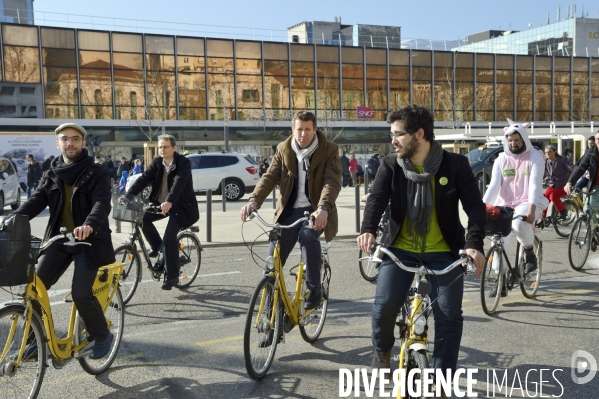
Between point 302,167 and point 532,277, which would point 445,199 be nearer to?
point 302,167

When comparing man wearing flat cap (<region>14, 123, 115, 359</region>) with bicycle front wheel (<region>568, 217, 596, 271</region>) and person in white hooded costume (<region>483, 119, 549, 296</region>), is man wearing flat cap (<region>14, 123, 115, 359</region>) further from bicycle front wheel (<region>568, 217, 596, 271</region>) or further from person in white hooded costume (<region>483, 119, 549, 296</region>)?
bicycle front wheel (<region>568, 217, 596, 271</region>)

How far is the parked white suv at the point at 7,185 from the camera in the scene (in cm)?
1797

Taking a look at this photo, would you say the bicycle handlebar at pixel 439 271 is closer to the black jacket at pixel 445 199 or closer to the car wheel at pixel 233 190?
the black jacket at pixel 445 199

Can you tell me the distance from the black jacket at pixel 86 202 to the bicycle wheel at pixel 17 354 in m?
0.63

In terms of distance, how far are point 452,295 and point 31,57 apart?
133 ft

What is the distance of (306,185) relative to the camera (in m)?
5.23

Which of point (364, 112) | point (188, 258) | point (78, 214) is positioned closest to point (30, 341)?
point (78, 214)

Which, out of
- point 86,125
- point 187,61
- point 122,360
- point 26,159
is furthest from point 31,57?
point 122,360

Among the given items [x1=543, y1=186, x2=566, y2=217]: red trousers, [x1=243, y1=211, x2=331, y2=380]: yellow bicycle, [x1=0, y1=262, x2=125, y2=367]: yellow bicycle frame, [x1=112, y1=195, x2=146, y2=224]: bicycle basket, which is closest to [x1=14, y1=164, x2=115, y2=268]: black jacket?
[x1=0, y1=262, x2=125, y2=367]: yellow bicycle frame

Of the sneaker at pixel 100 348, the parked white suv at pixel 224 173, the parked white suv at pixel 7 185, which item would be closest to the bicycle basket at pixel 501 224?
the sneaker at pixel 100 348

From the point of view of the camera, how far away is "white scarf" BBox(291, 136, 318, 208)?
5164 mm

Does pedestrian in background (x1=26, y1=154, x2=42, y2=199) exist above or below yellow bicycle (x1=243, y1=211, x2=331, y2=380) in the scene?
above

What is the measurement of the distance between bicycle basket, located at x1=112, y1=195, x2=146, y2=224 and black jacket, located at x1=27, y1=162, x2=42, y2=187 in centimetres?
1692

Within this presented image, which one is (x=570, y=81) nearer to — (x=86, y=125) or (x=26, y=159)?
(x=86, y=125)
